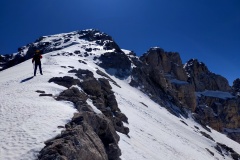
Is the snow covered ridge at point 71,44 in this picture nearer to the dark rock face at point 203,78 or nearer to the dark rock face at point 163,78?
the dark rock face at point 163,78

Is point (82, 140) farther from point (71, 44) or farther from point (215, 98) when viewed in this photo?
point (215, 98)

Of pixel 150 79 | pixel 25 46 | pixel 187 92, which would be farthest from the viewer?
pixel 25 46

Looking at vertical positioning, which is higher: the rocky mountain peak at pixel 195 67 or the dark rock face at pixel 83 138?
the rocky mountain peak at pixel 195 67

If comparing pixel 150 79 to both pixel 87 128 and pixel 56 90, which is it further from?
pixel 87 128

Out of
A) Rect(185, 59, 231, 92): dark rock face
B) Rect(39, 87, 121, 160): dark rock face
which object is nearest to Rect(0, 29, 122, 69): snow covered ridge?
Rect(185, 59, 231, 92): dark rock face

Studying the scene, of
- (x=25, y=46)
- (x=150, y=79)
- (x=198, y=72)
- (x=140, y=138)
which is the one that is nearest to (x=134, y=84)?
(x=150, y=79)

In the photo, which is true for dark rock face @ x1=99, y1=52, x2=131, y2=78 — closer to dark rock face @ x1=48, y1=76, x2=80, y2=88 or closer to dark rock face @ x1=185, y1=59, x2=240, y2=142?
dark rock face @ x1=48, y1=76, x2=80, y2=88

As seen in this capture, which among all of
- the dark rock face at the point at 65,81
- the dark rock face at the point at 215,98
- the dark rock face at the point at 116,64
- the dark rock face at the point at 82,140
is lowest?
the dark rock face at the point at 82,140

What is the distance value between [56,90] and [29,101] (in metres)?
4.06

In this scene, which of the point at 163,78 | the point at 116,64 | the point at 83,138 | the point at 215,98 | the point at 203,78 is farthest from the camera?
the point at 203,78

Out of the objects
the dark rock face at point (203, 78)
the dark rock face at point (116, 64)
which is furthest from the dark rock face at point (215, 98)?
the dark rock face at point (116, 64)

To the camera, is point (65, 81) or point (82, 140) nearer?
point (82, 140)

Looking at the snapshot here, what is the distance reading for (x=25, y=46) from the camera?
114938mm

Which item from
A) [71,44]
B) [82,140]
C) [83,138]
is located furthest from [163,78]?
[82,140]
